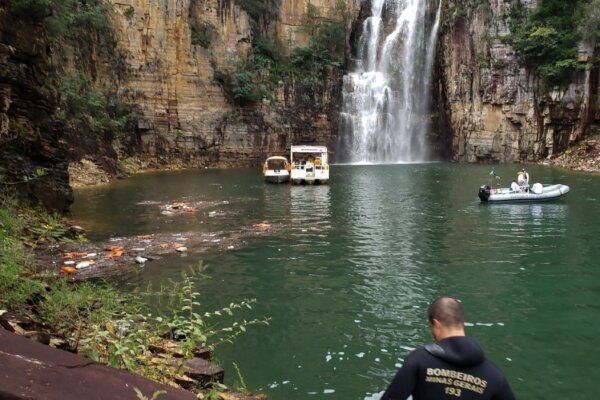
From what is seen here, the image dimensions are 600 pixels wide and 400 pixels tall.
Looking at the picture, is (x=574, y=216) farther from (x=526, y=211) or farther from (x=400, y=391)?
(x=400, y=391)

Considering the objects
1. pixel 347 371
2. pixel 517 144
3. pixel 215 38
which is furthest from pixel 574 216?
pixel 215 38

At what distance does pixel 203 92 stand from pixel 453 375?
4895 centimetres

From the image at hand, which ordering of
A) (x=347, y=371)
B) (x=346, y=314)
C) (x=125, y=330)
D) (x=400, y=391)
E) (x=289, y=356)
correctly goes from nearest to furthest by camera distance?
(x=400, y=391)
(x=125, y=330)
(x=347, y=371)
(x=289, y=356)
(x=346, y=314)

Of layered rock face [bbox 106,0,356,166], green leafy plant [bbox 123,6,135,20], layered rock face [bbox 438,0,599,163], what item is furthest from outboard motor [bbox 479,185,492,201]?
green leafy plant [bbox 123,6,135,20]

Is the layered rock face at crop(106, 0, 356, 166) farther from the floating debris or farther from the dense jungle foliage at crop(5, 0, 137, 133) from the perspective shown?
the floating debris

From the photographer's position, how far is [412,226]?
714 inches

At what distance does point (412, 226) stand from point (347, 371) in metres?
11.6

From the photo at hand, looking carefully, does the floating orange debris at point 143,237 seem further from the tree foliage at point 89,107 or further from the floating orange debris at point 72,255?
the tree foliage at point 89,107

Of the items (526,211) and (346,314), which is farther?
(526,211)

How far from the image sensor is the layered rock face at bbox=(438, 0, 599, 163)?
45.8 meters

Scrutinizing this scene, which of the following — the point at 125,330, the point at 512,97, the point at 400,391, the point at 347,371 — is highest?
the point at 512,97

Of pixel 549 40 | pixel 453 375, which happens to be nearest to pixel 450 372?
pixel 453 375

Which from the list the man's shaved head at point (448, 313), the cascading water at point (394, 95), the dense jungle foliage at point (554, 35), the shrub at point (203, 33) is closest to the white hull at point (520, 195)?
the man's shaved head at point (448, 313)

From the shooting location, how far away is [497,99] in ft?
162
